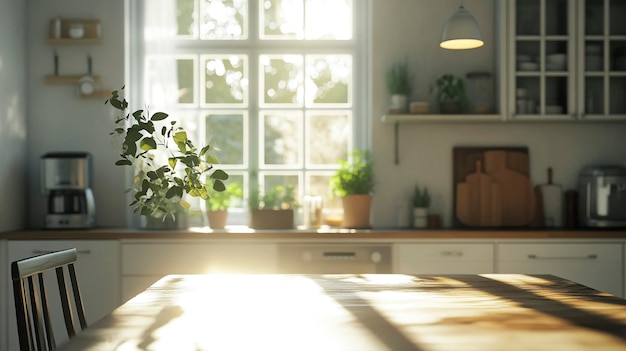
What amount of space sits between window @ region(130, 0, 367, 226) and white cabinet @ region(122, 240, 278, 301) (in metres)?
0.72

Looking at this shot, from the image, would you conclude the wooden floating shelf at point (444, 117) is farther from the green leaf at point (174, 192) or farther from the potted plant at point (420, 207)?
the green leaf at point (174, 192)

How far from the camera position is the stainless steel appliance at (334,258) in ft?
12.4

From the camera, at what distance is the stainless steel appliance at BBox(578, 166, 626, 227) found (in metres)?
3.98

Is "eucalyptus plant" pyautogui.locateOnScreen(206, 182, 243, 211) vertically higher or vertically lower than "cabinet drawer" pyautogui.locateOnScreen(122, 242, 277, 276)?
higher

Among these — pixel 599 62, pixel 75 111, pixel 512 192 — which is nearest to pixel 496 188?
pixel 512 192

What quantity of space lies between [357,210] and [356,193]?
0.10 metres

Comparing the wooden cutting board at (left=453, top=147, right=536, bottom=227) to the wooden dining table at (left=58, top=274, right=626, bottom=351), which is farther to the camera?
the wooden cutting board at (left=453, top=147, right=536, bottom=227)

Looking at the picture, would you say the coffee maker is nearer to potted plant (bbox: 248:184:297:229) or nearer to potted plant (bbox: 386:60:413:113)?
potted plant (bbox: 248:184:297:229)

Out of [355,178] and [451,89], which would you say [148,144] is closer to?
[355,178]

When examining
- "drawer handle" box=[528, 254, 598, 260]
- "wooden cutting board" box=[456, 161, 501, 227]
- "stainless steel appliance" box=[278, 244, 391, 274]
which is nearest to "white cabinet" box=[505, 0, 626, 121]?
"wooden cutting board" box=[456, 161, 501, 227]

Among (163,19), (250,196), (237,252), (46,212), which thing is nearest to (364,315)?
(237,252)

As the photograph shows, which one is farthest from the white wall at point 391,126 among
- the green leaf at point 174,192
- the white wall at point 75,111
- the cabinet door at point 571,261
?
the green leaf at point 174,192

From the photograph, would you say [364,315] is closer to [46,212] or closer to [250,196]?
[250,196]

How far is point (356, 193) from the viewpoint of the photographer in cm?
411
